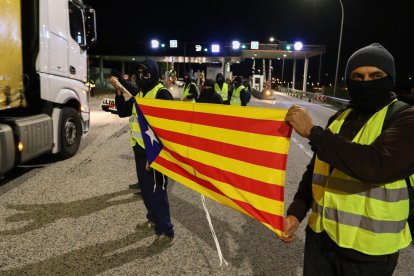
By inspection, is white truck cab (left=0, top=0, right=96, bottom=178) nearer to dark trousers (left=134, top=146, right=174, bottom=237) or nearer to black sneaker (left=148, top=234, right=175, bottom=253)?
dark trousers (left=134, top=146, right=174, bottom=237)

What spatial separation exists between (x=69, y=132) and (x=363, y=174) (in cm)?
712

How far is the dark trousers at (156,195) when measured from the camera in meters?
3.86

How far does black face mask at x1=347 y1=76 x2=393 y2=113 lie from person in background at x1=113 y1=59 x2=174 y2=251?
7.80 ft

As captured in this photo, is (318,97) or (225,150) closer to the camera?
(225,150)

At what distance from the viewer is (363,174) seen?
1.58 m

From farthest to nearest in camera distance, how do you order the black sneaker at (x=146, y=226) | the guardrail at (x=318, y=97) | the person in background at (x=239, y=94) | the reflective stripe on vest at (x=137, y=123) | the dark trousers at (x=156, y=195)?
1. the guardrail at (x=318, y=97)
2. the person in background at (x=239, y=94)
3. the black sneaker at (x=146, y=226)
4. the reflective stripe on vest at (x=137, y=123)
5. the dark trousers at (x=156, y=195)

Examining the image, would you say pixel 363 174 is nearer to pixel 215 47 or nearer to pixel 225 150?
pixel 225 150

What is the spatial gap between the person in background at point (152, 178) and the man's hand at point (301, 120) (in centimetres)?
220

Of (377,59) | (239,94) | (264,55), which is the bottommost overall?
(239,94)

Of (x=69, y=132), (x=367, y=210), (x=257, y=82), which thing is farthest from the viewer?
(x=257, y=82)

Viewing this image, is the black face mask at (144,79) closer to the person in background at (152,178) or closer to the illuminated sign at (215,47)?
the person in background at (152,178)

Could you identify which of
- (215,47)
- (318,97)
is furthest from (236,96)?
(215,47)

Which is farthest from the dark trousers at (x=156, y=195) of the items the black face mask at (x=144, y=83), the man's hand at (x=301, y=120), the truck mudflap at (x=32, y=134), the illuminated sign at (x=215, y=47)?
the illuminated sign at (x=215, y=47)

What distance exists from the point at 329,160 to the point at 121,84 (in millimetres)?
3071
